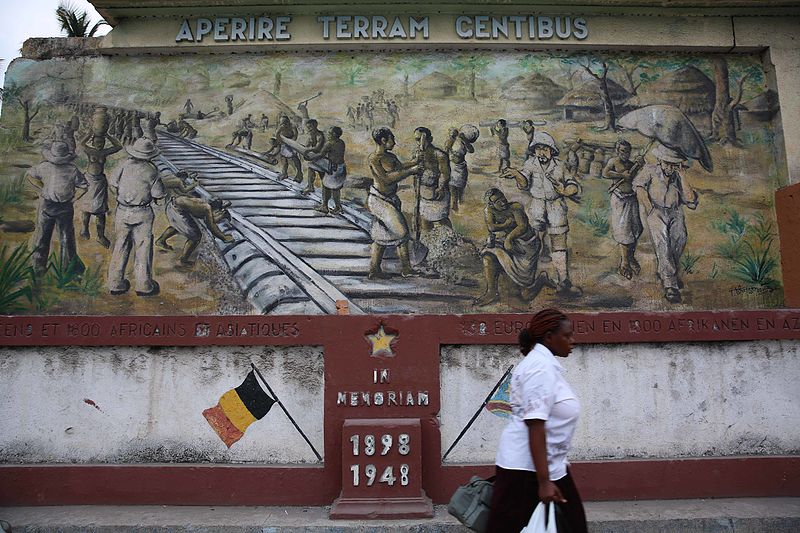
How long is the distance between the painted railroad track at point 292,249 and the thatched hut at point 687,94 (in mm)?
3781

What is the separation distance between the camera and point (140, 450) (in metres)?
5.32

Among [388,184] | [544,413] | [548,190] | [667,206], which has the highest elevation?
[388,184]

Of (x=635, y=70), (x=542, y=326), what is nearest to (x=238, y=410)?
(x=542, y=326)

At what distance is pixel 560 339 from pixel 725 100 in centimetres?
732

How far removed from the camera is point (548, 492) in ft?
9.35

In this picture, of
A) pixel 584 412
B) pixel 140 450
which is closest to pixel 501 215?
pixel 584 412

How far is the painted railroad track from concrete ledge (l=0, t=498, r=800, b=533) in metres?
3.37

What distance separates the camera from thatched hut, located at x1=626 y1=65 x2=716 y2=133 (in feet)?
29.0

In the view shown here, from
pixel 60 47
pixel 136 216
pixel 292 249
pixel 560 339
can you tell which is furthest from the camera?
pixel 60 47

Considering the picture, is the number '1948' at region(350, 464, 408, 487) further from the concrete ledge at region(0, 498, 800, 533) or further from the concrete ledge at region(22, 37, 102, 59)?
the concrete ledge at region(22, 37, 102, 59)

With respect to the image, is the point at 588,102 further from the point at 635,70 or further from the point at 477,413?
the point at 477,413

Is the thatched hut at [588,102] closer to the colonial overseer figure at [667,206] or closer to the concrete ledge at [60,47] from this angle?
the colonial overseer figure at [667,206]

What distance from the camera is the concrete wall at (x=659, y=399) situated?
17.6 ft

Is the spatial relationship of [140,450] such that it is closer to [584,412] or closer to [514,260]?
[584,412]
